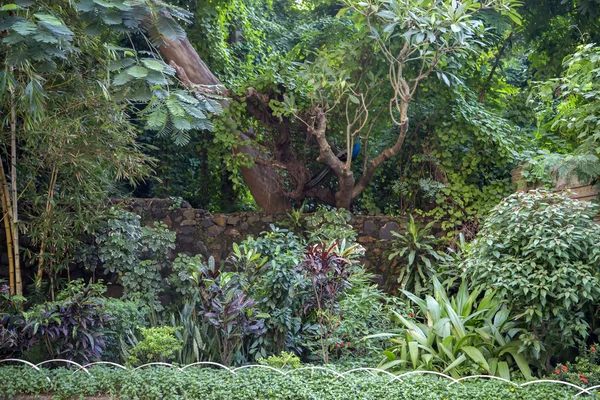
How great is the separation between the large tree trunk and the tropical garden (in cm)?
3

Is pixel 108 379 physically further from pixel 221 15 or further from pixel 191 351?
pixel 221 15

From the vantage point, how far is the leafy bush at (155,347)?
4449 millimetres

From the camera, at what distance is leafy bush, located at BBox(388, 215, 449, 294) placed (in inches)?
246

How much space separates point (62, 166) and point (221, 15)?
3.64 metres

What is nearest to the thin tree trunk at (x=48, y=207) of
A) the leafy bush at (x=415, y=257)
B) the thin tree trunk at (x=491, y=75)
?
the leafy bush at (x=415, y=257)

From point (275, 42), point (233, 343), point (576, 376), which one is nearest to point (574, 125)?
point (576, 376)

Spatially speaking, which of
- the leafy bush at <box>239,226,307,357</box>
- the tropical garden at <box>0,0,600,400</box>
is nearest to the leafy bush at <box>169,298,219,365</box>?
the tropical garden at <box>0,0,600,400</box>

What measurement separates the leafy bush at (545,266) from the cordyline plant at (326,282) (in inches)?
41.5

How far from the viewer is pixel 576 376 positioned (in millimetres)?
3973

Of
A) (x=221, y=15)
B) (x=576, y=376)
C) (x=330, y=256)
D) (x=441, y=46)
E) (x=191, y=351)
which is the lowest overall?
(x=191, y=351)

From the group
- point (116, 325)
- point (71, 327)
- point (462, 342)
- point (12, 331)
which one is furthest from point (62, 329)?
point (462, 342)

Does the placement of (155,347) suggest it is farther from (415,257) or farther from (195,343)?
(415,257)

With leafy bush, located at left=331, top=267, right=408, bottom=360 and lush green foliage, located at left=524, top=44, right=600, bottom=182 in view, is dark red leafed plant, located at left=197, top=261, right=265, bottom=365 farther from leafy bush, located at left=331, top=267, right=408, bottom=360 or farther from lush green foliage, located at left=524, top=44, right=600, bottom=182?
lush green foliage, located at left=524, top=44, right=600, bottom=182

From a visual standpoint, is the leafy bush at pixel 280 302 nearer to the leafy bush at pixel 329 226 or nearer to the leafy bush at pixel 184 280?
the leafy bush at pixel 184 280
